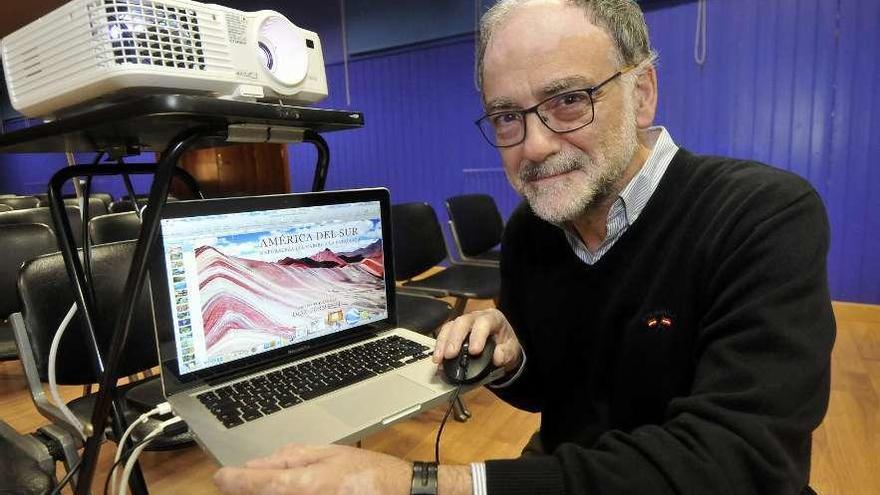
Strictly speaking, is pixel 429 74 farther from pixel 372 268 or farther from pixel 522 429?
pixel 372 268

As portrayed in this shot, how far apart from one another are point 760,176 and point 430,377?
23.9 inches

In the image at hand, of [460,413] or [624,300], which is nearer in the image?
[624,300]

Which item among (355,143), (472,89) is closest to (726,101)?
(472,89)

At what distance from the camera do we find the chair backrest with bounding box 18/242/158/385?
4.17ft

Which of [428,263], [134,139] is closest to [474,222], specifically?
[428,263]

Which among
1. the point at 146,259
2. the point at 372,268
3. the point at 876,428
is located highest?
the point at 146,259

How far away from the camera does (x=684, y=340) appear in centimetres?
77

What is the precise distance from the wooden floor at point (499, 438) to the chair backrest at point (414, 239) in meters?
0.72

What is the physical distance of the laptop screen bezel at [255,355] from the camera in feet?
2.47

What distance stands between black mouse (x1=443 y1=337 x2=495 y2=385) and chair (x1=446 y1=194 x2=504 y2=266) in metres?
2.03

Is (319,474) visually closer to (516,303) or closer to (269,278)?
(269,278)

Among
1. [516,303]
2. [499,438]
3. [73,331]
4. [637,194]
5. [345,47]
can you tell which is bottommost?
[499,438]

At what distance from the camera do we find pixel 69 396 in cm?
229

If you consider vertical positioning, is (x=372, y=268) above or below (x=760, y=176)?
below
